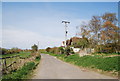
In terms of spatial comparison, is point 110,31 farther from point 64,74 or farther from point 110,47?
point 64,74

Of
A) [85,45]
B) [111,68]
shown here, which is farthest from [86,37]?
[111,68]

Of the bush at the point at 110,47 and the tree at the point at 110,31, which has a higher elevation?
the tree at the point at 110,31

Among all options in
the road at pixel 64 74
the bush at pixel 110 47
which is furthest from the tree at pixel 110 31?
the road at pixel 64 74

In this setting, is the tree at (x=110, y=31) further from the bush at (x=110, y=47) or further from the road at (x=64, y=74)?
the road at (x=64, y=74)

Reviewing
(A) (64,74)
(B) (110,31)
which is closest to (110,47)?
(B) (110,31)

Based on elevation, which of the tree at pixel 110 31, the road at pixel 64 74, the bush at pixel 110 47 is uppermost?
the tree at pixel 110 31

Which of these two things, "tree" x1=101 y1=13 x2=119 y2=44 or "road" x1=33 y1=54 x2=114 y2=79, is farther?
"tree" x1=101 y1=13 x2=119 y2=44

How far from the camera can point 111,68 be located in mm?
10289

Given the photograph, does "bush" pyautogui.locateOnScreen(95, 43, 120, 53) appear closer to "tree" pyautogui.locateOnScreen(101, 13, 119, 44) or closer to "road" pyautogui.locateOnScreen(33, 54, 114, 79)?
"tree" pyautogui.locateOnScreen(101, 13, 119, 44)

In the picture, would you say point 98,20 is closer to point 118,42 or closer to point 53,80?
point 118,42

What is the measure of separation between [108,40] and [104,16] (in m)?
6.32

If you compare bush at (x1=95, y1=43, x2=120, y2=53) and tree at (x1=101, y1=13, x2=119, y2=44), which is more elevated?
tree at (x1=101, y1=13, x2=119, y2=44)

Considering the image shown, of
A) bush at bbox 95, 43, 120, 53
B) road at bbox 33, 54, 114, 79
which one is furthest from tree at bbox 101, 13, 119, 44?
road at bbox 33, 54, 114, 79

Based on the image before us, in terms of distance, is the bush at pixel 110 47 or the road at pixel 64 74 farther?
the bush at pixel 110 47
